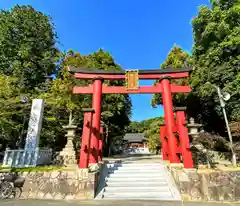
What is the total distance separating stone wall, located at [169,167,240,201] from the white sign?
7504mm

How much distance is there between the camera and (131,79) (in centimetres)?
780

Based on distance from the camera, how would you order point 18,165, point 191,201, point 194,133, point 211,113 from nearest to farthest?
point 191,201 < point 18,165 < point 194,133 < point 211,113

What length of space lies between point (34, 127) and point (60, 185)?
5117mm

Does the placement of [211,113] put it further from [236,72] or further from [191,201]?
[191,201]

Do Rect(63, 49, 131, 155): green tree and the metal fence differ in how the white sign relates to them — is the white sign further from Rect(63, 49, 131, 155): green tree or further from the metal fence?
Rect(63, 49, 131, 155): green tree

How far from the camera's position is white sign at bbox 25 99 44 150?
30.1 feet

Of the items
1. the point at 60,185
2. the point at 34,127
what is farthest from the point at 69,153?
the point at 60,185

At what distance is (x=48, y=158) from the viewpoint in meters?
10.5

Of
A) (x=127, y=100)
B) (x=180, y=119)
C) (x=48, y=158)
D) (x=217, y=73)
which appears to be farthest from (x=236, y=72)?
(x=48, y=158)

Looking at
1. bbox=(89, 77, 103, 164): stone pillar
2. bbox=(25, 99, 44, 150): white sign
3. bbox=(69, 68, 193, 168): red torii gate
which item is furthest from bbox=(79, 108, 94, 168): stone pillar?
bbox=(25, 99, 44, 150): white sign

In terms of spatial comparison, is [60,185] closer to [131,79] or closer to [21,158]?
[21,158]

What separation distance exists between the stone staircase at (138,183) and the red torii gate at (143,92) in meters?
0.78

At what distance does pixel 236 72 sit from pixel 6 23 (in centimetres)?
2314

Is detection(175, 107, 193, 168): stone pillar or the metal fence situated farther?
the metal fence
